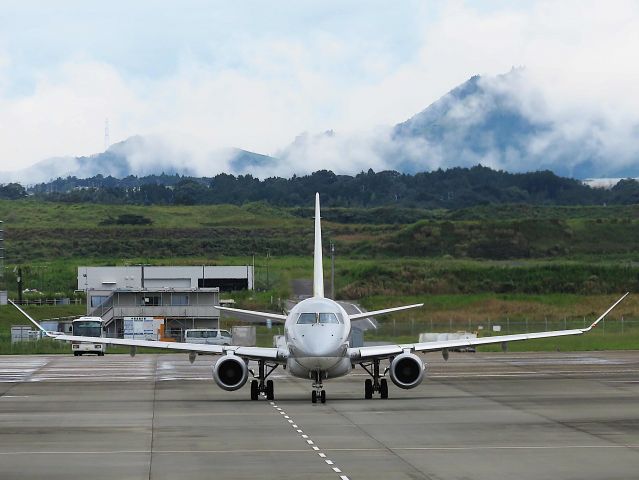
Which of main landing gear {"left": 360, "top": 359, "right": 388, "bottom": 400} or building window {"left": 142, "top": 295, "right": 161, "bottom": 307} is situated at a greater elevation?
building window {"left": 142, "top": 295, "right": 161, "bottom": 307}

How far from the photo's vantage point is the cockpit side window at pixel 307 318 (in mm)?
40031

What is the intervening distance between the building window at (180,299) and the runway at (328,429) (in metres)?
51.6

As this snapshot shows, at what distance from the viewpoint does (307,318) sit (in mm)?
40156

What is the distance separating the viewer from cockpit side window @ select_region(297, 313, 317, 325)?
40031 mm

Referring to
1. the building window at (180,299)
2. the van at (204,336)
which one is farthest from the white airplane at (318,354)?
the building window at (180,299)

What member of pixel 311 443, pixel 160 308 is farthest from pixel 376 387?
pixel 160 308

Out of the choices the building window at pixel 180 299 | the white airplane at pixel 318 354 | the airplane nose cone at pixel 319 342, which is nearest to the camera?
the airplane nose cone at pixel 319 342

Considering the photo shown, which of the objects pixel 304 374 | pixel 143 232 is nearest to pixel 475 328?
pixel 304 374

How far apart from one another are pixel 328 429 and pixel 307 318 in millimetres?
8674

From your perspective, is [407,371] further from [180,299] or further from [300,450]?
[180,299]

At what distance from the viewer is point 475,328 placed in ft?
302

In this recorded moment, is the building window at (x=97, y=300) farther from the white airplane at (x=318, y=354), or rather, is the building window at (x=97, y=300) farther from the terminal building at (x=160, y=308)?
the white airplane at (x=318, y=354)

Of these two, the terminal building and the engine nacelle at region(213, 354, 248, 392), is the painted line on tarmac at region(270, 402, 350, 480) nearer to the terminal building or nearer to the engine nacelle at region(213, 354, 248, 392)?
the engine nacelle at region(213, 354, 248, 392)

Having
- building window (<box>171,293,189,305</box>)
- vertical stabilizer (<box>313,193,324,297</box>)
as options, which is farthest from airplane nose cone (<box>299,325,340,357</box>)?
building window (<box>171,293,189,305</box>)
